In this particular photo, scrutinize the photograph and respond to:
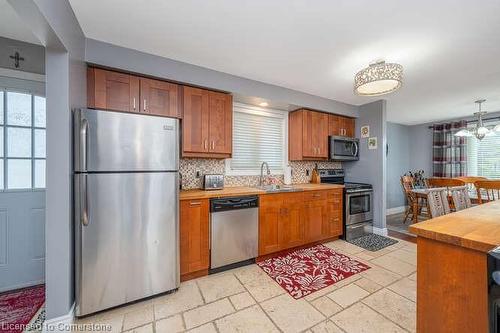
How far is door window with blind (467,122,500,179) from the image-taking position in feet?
14.6

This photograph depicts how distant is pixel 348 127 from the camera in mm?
4094

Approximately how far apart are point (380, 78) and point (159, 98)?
230cm

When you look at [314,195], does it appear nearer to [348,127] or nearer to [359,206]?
[359,206]

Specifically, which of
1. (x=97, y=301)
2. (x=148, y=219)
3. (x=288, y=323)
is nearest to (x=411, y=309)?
(x=288, y=323)

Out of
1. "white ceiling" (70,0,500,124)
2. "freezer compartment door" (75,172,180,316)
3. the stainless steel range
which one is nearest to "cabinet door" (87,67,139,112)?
"white ceiling" (70,0,500,124)

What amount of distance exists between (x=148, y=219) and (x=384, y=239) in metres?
3.63

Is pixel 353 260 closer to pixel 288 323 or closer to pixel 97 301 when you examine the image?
pixel 288 323

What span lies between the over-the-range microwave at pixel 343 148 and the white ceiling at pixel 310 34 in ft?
3.84

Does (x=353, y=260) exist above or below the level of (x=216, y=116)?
below

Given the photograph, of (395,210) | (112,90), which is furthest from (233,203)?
(395,210)

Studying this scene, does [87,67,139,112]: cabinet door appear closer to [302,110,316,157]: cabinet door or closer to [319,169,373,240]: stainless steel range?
[302,110,316,157]: cabinet door

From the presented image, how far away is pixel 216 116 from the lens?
2.69m

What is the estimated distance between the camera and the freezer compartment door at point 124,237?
1635 mm

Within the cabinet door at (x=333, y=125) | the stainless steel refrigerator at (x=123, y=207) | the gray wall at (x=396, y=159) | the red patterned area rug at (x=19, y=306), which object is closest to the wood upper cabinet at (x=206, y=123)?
the stainless steel refrigerator at (x=123, y=207)
